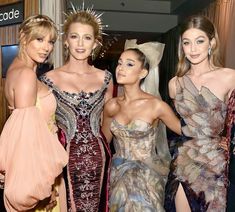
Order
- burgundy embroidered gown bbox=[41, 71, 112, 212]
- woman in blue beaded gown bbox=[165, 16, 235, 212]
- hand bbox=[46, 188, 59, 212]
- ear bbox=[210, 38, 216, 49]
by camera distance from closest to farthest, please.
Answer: hand bbox=[46, 188, 59, 212] → woman in blue beaded gown bbox=[165, 16, 235, 212] → ear bbox=[210, 38, 216, 49] → burgundy embroidered gown bbox=[41, 71, 112, 212]

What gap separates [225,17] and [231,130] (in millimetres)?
4582

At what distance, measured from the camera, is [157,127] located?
3.02 m

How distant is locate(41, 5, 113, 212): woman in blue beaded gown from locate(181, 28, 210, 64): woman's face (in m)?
0.65

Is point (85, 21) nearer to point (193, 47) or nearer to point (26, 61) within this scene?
point (26, 61)

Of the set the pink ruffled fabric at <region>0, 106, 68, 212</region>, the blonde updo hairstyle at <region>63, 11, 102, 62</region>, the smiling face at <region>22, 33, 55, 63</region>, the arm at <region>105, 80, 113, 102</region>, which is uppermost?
the blonde updo hairstyle at <region>63, 11, 102, 62</region>

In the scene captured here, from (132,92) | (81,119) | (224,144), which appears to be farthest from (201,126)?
(81,119)

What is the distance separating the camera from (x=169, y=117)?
2.92m

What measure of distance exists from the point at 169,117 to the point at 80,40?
0.77 m

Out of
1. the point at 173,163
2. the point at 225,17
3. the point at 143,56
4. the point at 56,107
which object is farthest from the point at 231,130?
the point at 225,17

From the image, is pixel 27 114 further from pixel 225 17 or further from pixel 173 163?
pixel 225 17

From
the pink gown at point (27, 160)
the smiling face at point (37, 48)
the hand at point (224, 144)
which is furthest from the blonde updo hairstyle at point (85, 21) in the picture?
the hand at point (224, 144)

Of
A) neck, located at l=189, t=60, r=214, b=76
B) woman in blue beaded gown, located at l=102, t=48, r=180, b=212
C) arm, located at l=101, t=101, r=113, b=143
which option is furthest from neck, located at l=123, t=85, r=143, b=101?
neck, located at l=189, t=60, r=214, b=76

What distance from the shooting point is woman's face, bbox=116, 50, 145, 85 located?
2967 millimetres

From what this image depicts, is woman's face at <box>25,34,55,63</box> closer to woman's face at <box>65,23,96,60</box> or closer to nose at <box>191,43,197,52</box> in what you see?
woman's face at <box>65,23,96,60</box>
